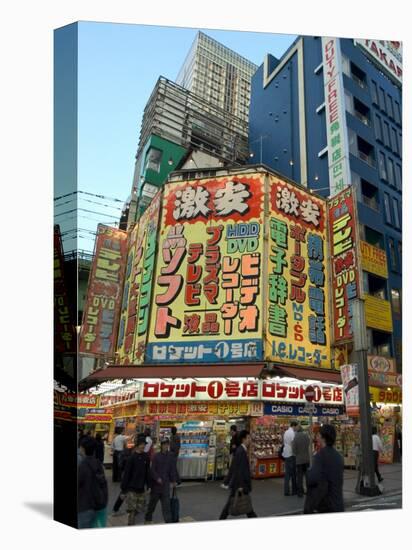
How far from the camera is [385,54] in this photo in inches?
551

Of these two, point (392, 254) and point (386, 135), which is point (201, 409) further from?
point (386, 135)

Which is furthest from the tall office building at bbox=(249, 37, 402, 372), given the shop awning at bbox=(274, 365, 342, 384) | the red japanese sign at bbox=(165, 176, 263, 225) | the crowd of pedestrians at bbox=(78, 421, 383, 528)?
the crowd of pedestrians at bbox=(78, 421, 383, 528)

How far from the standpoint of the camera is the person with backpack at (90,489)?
7949mm

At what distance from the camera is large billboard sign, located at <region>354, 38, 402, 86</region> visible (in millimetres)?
13359

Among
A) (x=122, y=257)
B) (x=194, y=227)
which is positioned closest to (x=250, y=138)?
(x=194, y=227)

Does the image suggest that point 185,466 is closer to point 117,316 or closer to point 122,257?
point 117,316

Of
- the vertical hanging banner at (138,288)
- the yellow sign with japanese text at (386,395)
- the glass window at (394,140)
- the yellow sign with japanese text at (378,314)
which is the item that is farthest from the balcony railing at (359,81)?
the yellow sign with japanese text at (386,395)

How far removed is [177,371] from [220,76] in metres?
Result: 16.2

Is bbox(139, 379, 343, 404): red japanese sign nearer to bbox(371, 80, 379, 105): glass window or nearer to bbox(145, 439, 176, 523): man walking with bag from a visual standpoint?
bbox(145, 439, 176, 523): man walking with bag

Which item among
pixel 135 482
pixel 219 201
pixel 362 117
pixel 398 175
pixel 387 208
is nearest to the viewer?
pixel 135 482

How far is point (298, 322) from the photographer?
44.6 ft

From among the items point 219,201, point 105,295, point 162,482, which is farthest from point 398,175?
point 162,482

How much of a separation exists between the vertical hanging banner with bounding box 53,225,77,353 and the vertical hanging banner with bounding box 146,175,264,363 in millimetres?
3507

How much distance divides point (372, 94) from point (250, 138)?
18.5ft
